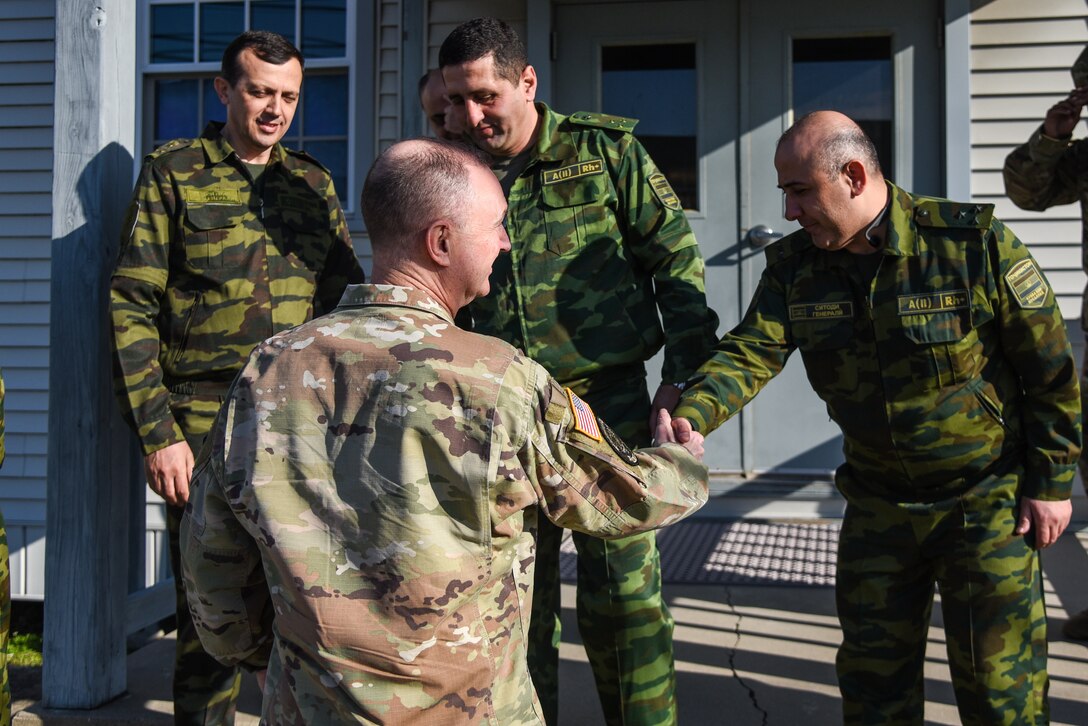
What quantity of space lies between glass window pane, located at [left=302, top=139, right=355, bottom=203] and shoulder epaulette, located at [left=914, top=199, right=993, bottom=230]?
416 cm

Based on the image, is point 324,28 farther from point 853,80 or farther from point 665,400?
point 665,400

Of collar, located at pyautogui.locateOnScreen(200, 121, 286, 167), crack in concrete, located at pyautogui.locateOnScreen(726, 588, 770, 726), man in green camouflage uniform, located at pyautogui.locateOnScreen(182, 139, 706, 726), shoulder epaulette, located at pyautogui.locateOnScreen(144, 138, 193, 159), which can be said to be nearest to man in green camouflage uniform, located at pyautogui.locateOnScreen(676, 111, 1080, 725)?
crack in concrete, located at pyautogui.locateOnScreen(726, 588, 770, 726)

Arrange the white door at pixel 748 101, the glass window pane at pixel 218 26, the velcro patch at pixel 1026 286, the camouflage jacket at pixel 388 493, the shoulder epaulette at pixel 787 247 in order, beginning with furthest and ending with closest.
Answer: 1. the glass window pane at pixel 218 26
2. the white door at pixel 748 101
3. the shoulder epaulette at pixel 787 247
4. the velcro patch at pixel 1026 286
5. the camouflage jacket at pixel 388 493

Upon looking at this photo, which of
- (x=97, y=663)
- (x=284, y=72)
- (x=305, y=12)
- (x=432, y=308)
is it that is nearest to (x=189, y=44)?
(x=305, y=12)

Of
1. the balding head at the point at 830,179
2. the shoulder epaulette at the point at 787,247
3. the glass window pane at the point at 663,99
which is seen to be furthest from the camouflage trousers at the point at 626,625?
the glass window pane at the point at 663,99

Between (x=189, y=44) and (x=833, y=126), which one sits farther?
(x=189, y=44)

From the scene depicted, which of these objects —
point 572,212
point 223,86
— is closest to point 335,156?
point 223,86

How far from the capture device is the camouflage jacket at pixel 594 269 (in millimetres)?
2973

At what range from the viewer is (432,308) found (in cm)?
185

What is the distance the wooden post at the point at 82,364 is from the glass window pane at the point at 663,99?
10.3 feet

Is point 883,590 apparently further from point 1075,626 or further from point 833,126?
point 1075,626

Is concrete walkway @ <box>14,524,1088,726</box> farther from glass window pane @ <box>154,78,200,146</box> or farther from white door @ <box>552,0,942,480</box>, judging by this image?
glass window pane @ <box>154,78,200,146</box>

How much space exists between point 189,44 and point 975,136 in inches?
179

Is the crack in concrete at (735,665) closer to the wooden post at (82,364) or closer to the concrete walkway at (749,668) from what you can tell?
the concrete walkway at (749,668)
